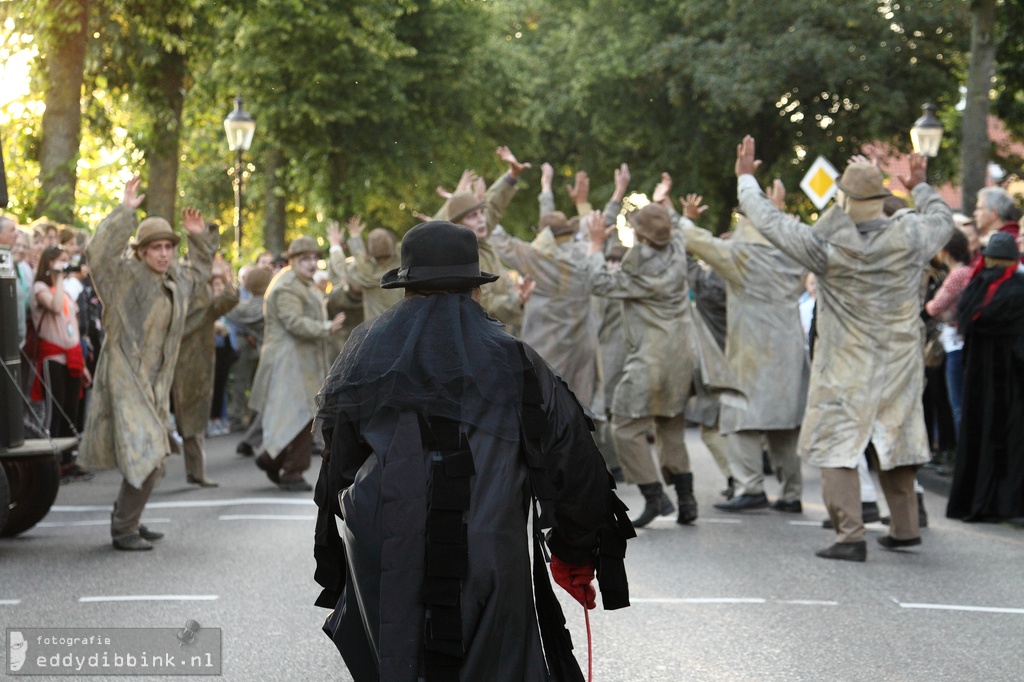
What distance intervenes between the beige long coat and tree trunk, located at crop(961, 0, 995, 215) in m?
9.65

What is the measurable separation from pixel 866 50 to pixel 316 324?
2132 cm

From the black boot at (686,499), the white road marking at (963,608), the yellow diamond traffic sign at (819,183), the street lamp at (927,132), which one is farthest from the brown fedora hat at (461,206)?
the street lamp at (927,132)

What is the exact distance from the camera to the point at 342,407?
13.7 feet

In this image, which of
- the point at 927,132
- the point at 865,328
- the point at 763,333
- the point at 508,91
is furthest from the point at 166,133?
the point at 508,91

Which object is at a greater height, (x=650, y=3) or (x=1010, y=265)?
(x=650, y=3)

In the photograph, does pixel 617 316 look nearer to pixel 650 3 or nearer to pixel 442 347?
pixel 442 347

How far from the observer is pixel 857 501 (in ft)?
28.3

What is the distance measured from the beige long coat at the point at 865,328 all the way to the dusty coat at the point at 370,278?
540 cm

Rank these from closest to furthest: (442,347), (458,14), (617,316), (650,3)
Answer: (442,347) < (617,316) < (458,14) < (650,3)

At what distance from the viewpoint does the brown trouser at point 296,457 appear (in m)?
Answer: 12.3

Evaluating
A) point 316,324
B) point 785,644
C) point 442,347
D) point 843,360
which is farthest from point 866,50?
point 442,347

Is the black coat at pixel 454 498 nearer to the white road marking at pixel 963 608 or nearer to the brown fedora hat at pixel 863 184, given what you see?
the white road marking at pixel 963 608

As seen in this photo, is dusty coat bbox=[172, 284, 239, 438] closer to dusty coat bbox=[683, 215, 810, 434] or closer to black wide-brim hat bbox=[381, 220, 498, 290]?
dusty coat bbox=[683, 215, 810, 434]

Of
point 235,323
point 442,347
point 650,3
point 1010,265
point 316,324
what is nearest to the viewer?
point 442,347
